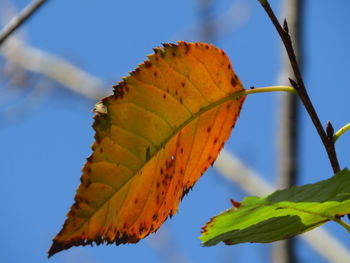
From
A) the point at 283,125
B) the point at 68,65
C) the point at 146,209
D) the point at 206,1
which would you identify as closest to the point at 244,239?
the point at 146,209

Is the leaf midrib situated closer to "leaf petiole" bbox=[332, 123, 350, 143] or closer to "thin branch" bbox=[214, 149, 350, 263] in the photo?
"leaf petiole" bbox=[332, 123, 350, 143]

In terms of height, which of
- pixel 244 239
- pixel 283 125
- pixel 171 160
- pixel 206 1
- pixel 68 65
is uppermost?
pixel 68 65

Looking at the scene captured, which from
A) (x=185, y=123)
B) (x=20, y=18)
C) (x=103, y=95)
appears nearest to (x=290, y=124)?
(x=20, y=18)

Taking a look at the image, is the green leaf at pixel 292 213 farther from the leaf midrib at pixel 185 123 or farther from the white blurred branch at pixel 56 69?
the white blurred branch at pixel 56 69

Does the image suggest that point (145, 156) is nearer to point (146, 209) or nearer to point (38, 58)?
point (146, 209)

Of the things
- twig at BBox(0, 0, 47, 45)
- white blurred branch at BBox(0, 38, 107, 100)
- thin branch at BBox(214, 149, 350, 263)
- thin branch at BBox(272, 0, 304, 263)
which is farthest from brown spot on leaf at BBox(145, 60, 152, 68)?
white blurred branch at BBox(0, 38, 107, 100)

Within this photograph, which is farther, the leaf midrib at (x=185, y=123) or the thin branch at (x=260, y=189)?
the thin branch at (x=260, y=189)

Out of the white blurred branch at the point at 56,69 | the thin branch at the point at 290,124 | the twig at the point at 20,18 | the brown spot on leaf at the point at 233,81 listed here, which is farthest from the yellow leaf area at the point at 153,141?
the white blurred branch at the point at 56,69
